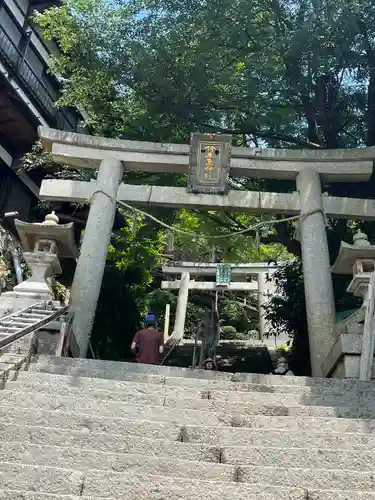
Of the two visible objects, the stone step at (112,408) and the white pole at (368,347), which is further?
the white pole at (368,347)

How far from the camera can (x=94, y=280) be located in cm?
881

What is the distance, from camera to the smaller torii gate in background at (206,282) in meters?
19.0

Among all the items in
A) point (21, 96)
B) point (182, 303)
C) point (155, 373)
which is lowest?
point (155, 373)

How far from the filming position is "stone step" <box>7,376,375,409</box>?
16.2ft

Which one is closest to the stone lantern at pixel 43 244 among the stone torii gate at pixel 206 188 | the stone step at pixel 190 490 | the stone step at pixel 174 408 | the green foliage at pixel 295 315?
the stone torii gate at pixel 206 188

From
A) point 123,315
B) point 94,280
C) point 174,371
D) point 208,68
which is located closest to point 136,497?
point 174,371

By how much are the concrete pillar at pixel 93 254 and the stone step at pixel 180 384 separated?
111 inches

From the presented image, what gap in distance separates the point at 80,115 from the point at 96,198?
11.0 meters

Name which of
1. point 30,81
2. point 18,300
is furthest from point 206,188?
point 30,81

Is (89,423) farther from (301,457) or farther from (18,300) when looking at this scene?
(18,300)

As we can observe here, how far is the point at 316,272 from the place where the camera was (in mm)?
8766

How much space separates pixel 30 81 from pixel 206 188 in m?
9.42

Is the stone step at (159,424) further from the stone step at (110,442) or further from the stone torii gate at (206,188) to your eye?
the stone torii gate at (206,188)

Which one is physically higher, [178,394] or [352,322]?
[352,322]
